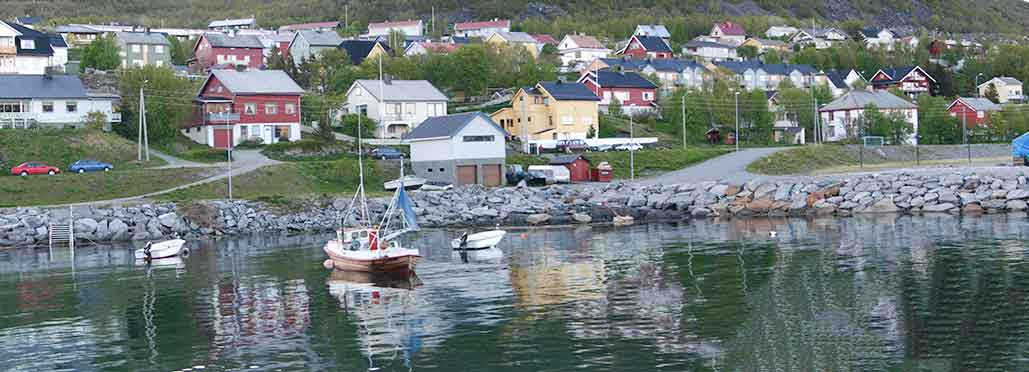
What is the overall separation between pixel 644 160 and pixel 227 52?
227ft

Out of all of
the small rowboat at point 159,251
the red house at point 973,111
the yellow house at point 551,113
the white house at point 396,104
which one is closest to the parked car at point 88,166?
the small rowboat at point 159,251

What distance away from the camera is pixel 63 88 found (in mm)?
85938

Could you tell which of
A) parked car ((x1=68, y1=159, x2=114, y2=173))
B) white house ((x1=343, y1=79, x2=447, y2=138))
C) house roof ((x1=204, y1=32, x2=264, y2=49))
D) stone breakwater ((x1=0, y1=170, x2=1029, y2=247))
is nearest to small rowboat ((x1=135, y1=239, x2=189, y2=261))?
stone breakwater ((x1=0, y1=170, x2=1029, y2=247))

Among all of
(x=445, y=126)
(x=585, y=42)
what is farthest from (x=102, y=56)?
(x=585, y=42)

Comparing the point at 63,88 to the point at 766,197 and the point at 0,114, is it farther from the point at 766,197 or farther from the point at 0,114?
the point at 766,197

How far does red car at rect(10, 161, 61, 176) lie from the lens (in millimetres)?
71500

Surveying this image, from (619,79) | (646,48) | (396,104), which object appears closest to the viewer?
(396,104)

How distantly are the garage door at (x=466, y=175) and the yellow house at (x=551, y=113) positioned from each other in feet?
64.2

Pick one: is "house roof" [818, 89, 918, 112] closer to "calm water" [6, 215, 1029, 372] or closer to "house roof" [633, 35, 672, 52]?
"house roof" [633, 35, 672, 52]

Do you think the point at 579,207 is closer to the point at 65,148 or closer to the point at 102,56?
the point at 65,148

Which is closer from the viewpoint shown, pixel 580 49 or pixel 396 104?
pixel 396 104

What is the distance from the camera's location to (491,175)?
8131 centimetres

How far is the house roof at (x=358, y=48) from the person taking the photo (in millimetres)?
140500

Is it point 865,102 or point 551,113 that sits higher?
point 865,102
